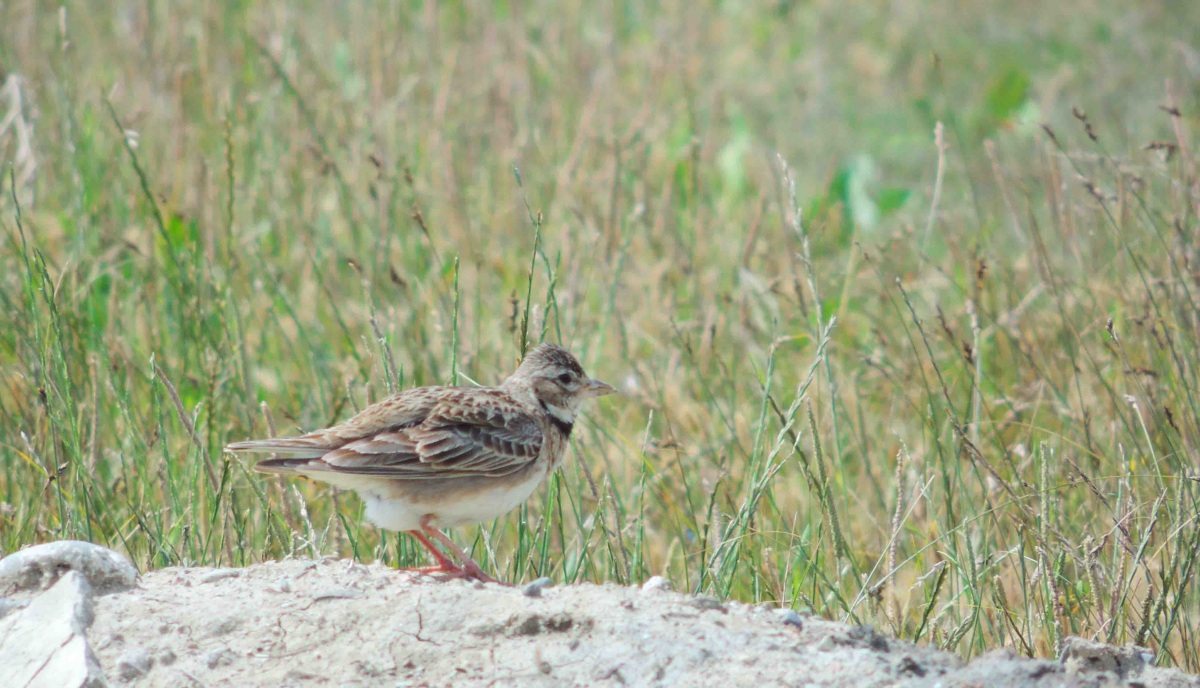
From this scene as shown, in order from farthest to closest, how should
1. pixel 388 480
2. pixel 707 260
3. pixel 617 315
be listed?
pixel 707 260
pixel 617 315
pixel 388 480

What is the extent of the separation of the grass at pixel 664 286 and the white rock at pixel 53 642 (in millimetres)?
598

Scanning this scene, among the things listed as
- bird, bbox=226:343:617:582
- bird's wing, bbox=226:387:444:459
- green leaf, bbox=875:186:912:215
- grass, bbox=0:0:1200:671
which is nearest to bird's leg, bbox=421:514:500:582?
bird, bbox=226:343:617:582

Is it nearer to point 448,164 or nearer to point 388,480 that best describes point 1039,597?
point 388,480

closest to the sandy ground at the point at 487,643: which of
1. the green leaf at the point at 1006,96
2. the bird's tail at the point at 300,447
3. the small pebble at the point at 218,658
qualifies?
the small pebble at the point at 218,658

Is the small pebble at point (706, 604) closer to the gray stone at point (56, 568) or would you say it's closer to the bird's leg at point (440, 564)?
the bird's leg at point (440, 564)

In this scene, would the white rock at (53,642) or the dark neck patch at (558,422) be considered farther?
the dark neck patch at (558,422)

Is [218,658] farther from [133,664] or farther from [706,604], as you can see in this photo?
[706,604]

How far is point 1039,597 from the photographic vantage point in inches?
158

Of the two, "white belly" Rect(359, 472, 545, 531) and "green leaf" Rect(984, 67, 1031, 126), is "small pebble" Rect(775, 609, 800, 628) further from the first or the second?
"green leaf" Rect(984, 67, 1031, 126)

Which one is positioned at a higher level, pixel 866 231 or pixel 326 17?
pixel 326 17

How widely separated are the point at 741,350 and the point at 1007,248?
8.23 feet

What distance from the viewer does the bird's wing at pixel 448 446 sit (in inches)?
149

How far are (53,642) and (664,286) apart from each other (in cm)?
438

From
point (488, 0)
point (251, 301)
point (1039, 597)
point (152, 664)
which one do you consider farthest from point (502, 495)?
point (488, 0)
